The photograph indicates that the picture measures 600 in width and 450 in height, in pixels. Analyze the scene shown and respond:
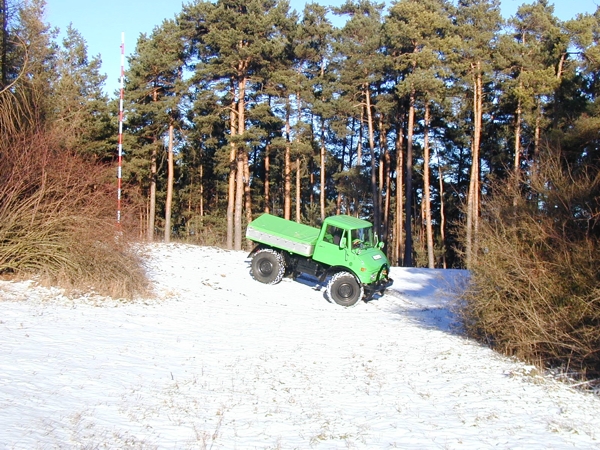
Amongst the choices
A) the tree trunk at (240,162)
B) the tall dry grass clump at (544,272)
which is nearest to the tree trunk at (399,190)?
the tree trunk at (240,162)

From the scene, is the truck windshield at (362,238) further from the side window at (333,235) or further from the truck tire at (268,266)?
the truck tire at (268,266)

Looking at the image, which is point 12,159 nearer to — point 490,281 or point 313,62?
point 490,281

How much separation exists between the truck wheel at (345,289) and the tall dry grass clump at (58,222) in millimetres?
5279

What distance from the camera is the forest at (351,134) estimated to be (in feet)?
33.4

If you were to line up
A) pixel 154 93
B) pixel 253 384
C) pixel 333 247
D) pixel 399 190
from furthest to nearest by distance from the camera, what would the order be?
pixel 399 190
pixel 154 93
pixel 333 247
pixel 253 384

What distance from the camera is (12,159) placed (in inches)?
497

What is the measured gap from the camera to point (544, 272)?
987 centimetres

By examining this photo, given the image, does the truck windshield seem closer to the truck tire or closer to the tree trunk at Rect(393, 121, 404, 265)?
the truck tire

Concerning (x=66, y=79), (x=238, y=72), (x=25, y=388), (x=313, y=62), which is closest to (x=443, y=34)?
(x=313, y=62)

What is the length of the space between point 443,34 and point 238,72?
Result: 11.6m

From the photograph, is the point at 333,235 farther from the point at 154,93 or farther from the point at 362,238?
the point at 154,93

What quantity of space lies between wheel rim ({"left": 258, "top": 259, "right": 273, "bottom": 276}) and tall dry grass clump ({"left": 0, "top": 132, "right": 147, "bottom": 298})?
413cm

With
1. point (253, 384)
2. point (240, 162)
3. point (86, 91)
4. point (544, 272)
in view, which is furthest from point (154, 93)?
point (253, 384)

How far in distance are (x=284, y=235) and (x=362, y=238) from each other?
2396 millimetres
